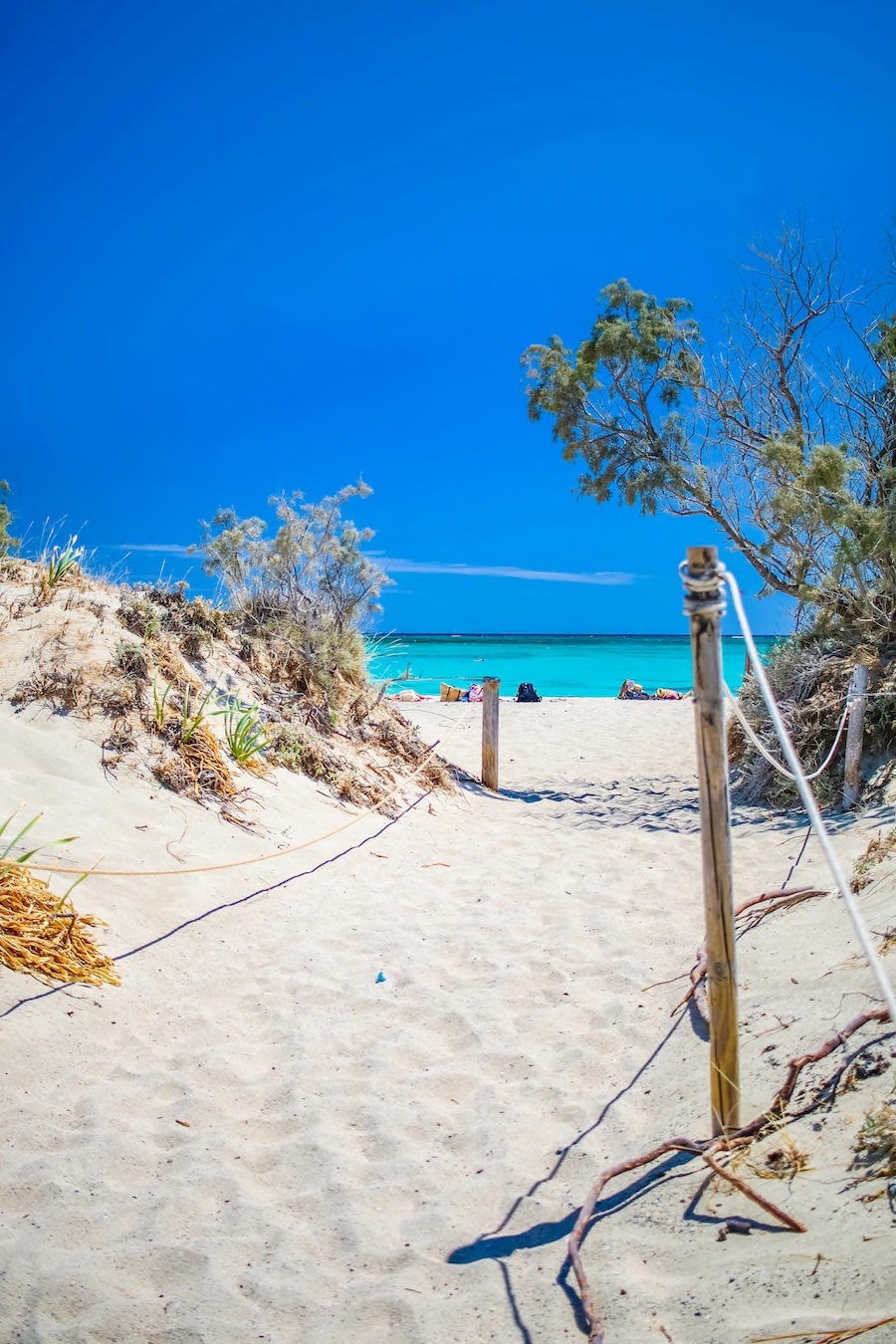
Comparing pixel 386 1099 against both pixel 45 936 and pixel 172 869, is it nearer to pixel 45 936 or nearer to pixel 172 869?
pixel 45 936

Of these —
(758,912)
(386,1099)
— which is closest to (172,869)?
(386,1099)

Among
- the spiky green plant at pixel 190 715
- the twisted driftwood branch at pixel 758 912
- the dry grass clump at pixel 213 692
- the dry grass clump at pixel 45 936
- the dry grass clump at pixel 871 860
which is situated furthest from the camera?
the spiky green plant at pixel 190 715

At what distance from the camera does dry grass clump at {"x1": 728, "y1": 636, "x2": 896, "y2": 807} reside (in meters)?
8.27

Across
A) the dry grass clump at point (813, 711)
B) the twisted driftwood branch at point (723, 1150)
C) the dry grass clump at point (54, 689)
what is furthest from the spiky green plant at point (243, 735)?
the twisted driftwood branch at point (723, 1150)

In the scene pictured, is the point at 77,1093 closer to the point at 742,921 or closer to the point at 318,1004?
the point at 318,1004

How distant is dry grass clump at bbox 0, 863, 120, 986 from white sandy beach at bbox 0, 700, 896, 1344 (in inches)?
4.1

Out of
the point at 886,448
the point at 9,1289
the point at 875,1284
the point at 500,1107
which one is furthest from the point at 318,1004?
the point at 886,448

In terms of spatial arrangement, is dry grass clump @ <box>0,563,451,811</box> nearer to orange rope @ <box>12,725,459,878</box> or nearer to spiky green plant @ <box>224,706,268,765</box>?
spiky green plant @ <box>224,706,268,765</box>

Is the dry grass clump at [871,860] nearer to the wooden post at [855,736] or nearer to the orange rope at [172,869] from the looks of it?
the wooden post at [855,736]

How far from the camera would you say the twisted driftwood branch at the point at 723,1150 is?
2326mm

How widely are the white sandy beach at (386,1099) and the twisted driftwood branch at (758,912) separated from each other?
0.09 meters

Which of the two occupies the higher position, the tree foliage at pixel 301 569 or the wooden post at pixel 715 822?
the tree foliage at pixel 301 569

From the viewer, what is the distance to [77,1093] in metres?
3.45

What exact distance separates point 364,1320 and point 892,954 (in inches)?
98.7
